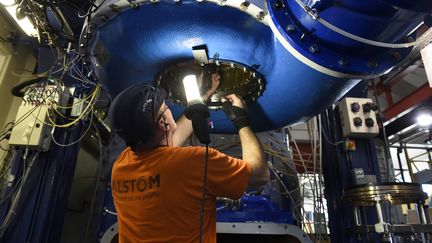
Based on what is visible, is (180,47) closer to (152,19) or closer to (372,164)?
(152,19)

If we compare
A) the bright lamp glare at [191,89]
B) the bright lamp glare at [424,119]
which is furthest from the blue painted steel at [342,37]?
the bright lamp glare at [424,119]

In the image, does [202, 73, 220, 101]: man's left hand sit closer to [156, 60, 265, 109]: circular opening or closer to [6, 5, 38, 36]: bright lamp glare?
[156, 60, 265, 109]: circular opening

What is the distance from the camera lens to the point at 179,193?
0.81 meters

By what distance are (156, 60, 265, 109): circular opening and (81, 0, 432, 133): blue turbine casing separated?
0.13 feet

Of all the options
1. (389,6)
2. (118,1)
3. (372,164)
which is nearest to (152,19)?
(118,1)

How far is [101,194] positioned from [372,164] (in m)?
1.47

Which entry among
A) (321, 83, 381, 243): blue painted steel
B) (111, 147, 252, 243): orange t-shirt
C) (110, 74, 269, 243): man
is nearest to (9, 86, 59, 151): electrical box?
(110, 74, 269, 243): man

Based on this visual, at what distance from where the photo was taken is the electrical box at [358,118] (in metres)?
1.42

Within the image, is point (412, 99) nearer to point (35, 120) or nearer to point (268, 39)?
point (268, 39)

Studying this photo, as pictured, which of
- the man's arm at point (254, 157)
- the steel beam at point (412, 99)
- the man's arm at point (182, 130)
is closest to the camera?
the man's arm at point (254, 157)

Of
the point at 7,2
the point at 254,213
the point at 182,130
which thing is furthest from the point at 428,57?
the point at 7,2

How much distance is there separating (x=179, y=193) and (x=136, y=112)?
10.2 inches

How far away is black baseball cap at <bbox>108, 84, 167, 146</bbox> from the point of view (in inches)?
33.2

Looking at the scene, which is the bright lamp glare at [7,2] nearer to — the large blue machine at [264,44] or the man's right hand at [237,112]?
the large blue machine at [264,44]
